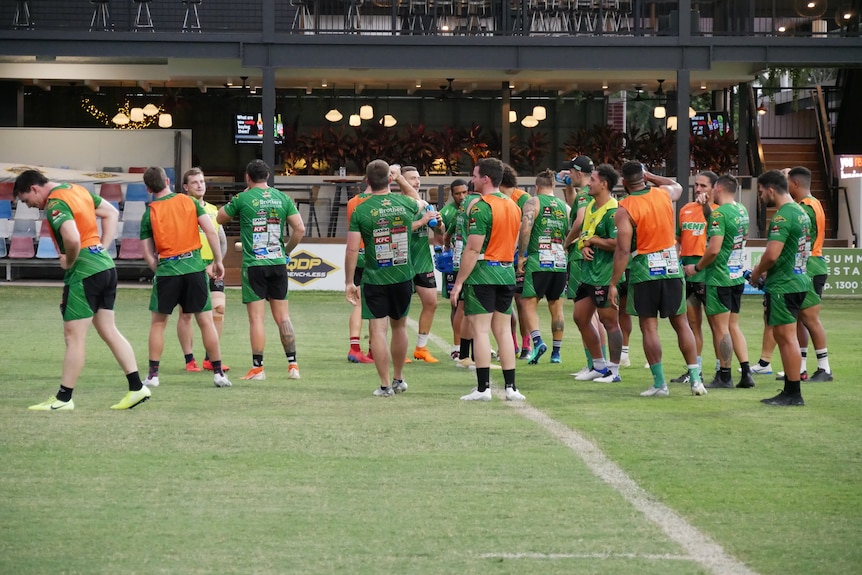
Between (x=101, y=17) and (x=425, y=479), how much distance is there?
21845 mm

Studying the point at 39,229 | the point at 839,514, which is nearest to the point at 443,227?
the point at 839,514

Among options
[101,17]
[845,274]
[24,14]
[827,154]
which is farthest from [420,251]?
[827,154]

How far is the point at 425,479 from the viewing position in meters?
7.10

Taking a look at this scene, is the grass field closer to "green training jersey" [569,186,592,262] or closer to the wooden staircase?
"green training jersey" [569,186,592,262]

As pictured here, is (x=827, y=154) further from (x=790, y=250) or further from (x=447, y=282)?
(x=790, y=250)

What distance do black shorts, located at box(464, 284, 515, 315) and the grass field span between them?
762 mm

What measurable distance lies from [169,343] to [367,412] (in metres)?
5.86

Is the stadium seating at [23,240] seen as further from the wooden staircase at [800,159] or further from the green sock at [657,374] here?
the green sock at [657,374]

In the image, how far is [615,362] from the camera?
1170cm

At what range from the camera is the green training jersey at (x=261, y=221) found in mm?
11094

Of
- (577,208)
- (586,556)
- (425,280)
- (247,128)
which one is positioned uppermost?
(247,128)

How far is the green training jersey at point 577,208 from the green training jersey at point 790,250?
7.50 feet

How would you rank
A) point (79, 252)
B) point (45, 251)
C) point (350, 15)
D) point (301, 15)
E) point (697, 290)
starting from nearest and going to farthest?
point (79, 252), point (697, 290), point (45, 251), point (350, 15), point (301, 15)

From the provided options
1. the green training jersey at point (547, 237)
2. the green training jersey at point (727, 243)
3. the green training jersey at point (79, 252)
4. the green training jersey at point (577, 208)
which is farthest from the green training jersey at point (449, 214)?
the green training jersey at point (79, 252)
